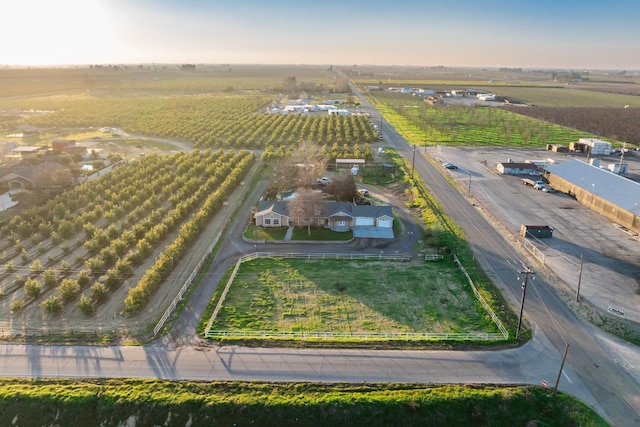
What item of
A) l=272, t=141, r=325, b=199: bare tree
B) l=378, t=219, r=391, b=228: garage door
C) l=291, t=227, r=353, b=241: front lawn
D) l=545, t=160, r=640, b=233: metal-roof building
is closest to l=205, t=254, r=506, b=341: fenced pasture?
l=291, t=227, r=353, b=241: front lawn

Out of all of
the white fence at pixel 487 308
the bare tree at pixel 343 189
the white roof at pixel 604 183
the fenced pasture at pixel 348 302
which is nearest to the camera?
the white fence at pixel 487 308

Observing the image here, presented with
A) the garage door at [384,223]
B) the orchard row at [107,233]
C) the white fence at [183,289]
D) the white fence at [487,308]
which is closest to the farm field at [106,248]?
the orchard row at [107,233]

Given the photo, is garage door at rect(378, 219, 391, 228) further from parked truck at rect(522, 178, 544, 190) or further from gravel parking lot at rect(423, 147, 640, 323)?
parked truck at rect(522, 178, 544, 190)

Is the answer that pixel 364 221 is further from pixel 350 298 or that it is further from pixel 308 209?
pixel 350 298

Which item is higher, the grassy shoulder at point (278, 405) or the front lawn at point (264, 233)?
the front lawn at point (264, 233)

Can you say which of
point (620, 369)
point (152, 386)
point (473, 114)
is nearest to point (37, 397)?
point (152, 386)

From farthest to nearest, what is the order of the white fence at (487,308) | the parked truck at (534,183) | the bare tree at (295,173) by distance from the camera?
the parked truck at (534,183) < the bare tree at (295,173) < the white fence at (487,308)

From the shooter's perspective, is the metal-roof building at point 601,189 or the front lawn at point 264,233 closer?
the front lawn at point 264,233

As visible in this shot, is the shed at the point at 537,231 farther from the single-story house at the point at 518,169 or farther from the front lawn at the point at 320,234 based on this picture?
the single-story house at the point at 518,169
